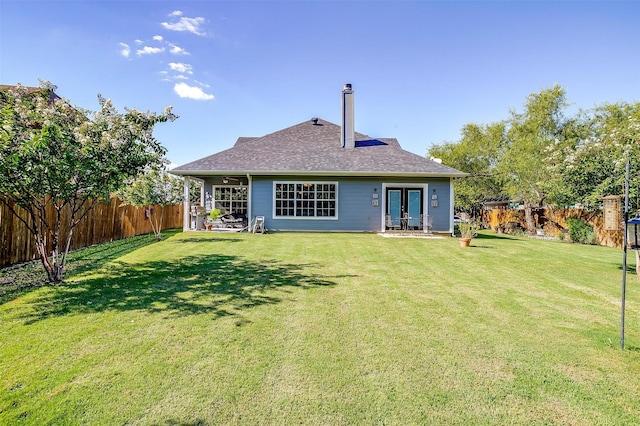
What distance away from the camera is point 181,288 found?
5.45 m

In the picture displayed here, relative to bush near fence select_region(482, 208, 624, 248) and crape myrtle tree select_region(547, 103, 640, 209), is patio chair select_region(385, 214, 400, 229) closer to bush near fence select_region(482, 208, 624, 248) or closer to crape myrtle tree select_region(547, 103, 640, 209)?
crape myrtle tree select_region(547, 103, 640, 209)

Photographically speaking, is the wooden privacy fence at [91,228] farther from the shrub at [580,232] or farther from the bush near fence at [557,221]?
the shrub at [580,232]

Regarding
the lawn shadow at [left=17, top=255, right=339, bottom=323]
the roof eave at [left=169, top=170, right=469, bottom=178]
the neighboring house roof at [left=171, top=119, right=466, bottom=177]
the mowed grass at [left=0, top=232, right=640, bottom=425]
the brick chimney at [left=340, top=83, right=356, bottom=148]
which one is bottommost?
the mowed grass at [left=0, top=232, right=640, bottom=425]

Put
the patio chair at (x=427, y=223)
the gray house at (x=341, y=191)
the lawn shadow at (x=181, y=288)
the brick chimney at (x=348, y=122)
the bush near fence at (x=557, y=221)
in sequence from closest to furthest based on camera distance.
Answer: the lawn shadow at (x=181, y=288) < the bush near fence at (x=557, y=221) < the gray house at (x=341, y=191) < the patio chair at (x=427, y=223) < the brick chimney at (x=348, y=122)

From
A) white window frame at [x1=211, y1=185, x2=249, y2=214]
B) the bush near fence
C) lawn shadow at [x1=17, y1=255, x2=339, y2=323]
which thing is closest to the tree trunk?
the bush near fence

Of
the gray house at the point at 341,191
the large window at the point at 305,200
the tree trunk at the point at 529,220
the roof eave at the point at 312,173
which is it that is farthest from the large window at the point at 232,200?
the tree trunk at the point at 529,220

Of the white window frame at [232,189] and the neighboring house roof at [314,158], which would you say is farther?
the white window frame at [232,189]

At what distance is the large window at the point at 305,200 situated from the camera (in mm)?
15383

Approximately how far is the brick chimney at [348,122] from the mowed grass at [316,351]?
1195cm

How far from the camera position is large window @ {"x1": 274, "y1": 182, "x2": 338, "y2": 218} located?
50.5 feet

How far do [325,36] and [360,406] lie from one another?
14.9 meters

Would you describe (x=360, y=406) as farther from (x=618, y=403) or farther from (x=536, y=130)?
(x=536, y=130)

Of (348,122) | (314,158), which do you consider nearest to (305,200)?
(314,158)

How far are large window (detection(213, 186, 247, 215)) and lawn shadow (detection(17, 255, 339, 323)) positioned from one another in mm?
9249
